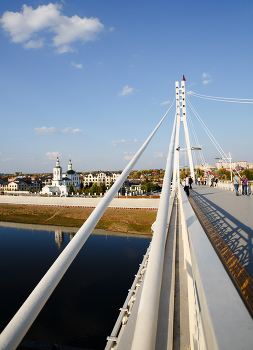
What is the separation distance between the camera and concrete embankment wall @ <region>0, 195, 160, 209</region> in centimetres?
2289

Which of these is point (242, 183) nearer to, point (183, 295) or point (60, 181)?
point (183, 295)

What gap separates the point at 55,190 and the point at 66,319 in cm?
3769

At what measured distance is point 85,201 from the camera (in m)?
25.8

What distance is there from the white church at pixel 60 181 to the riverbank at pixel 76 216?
476 inches

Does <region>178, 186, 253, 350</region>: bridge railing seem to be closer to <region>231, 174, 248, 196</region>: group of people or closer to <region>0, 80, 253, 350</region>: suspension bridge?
<region>0, 80, 253, 350</region>: suspension bridge

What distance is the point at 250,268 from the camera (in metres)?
1.64

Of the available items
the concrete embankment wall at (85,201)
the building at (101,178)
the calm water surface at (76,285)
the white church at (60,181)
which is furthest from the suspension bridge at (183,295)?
the building at (101,178)

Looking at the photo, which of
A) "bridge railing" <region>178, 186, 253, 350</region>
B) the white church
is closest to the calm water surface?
"bridge railing" <region>178, 186, 253, 350</region>

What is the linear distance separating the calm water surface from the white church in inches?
1025

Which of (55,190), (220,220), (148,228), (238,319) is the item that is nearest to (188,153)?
(148,228)

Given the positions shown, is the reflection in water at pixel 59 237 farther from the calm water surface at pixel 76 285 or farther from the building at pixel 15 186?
the building at pixel 15 186

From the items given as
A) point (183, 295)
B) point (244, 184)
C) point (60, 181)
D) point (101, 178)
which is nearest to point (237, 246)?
point (183, 295)

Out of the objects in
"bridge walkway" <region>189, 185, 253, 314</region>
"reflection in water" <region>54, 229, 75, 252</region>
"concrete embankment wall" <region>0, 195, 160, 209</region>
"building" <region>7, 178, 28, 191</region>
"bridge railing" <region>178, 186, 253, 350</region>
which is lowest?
"reflection in water" <region>54, 229, 75, 252</region>

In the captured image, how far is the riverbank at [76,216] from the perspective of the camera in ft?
62.3
